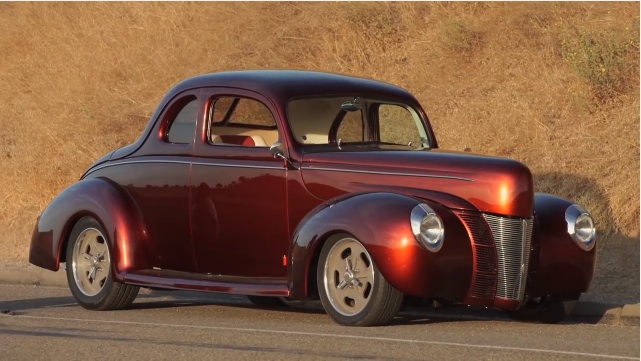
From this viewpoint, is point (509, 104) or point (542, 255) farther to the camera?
point (509, 104)

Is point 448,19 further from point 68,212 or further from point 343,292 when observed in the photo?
point 343,292

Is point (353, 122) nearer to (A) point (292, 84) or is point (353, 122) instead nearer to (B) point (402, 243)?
(A) point (292, 84)

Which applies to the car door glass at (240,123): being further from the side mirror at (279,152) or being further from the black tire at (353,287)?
the black tire at (353,287)

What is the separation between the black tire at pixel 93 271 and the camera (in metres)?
11.1

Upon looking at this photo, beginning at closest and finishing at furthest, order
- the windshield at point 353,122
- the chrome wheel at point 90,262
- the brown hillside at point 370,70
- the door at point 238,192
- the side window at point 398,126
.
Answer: the door at point 238,192, the windshield at point 353,122, the side window at point 398,126, the chrome wheel at point 90,262, the brown hillside at point 370,70

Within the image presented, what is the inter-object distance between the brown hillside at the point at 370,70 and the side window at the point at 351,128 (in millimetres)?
4055

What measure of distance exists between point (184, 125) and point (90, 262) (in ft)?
4.75

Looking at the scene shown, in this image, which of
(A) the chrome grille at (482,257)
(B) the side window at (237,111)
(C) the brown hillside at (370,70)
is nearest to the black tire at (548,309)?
(A) the chrome grille at (482,257)

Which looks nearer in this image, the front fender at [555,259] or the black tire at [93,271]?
the front fender at [555,259]

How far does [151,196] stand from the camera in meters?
11.0

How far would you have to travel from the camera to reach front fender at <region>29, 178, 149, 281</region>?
11.0 m

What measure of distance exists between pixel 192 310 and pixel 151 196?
1.06 meters

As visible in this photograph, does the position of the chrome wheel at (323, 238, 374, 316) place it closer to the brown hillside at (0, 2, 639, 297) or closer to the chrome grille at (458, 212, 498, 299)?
the chrome grille at (458, 212, 498, 299)

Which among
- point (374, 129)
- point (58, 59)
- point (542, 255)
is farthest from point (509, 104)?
point (58, 59)
